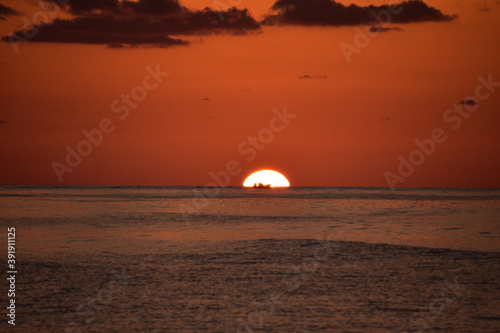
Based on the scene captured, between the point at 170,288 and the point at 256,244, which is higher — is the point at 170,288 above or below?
below

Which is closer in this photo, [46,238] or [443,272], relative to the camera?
[443,272]

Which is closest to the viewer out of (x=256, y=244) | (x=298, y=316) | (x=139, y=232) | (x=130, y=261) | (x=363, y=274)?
(x=298, y=316)

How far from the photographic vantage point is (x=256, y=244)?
39562 millimetres

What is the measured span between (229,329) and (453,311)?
754 centimetres

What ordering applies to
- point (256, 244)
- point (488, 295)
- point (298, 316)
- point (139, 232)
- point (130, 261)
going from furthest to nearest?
point (139, 232) < point (256, 244) < point (130, 261) < point (488, 295) < point (298, 316)

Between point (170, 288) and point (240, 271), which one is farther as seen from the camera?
point (240, 271)

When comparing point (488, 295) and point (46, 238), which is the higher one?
point (46, 238)

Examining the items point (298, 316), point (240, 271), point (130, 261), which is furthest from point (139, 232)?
point (298, 316)

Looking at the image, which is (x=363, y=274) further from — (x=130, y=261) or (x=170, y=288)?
(x=130, y=261)

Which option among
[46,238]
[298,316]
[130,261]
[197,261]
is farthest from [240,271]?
[46,238]

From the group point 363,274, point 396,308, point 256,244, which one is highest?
point 256,244

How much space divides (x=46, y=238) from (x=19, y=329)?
25.1m

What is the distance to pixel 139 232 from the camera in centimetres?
4806

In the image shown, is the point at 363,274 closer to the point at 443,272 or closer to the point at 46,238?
the point at 443,272
